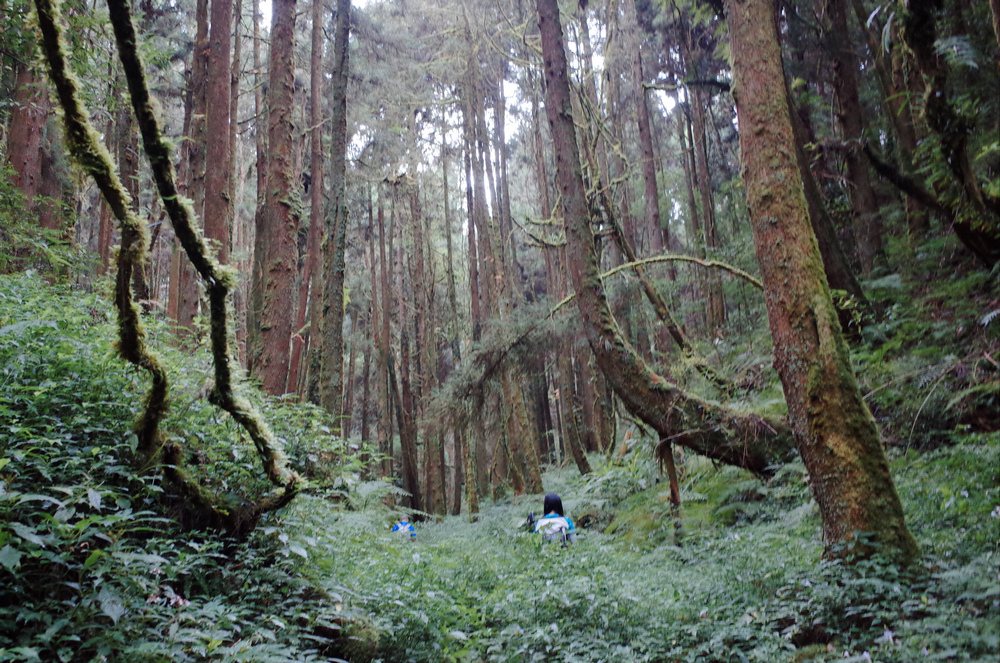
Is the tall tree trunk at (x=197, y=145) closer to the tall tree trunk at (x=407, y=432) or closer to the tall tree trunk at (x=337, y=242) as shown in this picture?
the tall tree trunk at (x=337, y=242)

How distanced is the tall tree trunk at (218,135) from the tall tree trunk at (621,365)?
16.6 ft

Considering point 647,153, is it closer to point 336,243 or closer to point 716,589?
point 336,243

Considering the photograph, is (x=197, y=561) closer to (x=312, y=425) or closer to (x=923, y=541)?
(x=312, y=425)

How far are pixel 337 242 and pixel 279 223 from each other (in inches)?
67.5

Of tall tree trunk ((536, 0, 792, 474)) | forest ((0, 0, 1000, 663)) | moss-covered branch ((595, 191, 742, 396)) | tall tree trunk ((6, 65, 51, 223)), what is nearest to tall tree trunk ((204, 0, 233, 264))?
forest ((0, 0, 1000, 663))

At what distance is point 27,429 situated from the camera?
351 cm

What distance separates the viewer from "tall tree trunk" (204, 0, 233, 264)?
9008 millimetres

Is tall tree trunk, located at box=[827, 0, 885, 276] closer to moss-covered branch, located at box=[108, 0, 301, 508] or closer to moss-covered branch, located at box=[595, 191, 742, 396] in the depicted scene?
moss-covered branch, located at box=[595, 191, 742, 396]

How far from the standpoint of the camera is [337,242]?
10.7 m

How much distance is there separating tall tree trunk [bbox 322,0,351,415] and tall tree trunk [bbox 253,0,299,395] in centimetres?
149

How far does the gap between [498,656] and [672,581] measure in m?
2.06

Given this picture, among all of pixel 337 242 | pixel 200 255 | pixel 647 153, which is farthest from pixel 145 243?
pixel 647 153

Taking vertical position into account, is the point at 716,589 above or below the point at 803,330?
below

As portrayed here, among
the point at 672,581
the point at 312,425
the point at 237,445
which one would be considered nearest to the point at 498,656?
the point at 672,581
